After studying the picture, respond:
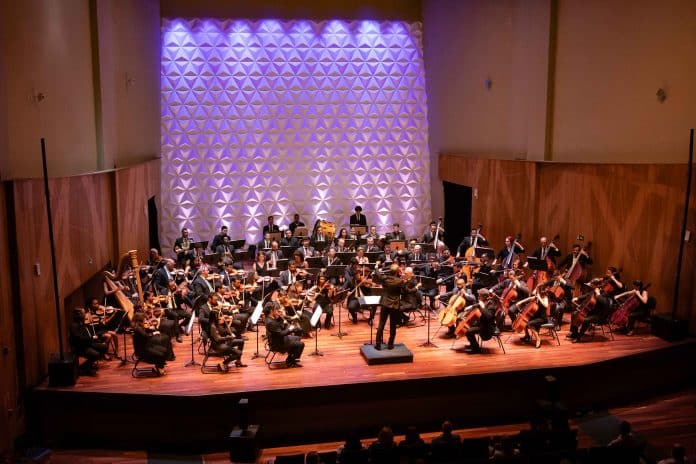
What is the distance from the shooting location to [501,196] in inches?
606

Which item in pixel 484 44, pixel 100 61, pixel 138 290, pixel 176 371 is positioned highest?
pixel 484 44

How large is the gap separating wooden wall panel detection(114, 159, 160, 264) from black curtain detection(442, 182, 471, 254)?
337 inches

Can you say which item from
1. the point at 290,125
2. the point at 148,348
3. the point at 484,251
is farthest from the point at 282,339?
the point at 290,125

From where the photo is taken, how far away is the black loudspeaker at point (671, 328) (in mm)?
10867

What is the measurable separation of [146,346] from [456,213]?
11.9 metres

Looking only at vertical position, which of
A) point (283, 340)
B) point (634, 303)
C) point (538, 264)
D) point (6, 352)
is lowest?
point (283, 340)

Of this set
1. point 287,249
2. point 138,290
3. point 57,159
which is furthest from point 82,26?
point 287,249

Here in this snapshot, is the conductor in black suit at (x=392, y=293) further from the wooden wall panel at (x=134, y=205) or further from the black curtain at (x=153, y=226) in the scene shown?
the black curtain at (x=153, y=226)

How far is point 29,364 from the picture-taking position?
28.0 ft

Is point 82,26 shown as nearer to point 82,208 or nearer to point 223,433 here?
point 82,208

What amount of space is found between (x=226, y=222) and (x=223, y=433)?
33.6 feet

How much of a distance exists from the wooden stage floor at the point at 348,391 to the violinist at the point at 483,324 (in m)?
0.26

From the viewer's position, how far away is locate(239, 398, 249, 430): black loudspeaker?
8539mm

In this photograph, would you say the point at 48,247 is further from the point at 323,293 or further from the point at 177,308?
the point at 323,293
